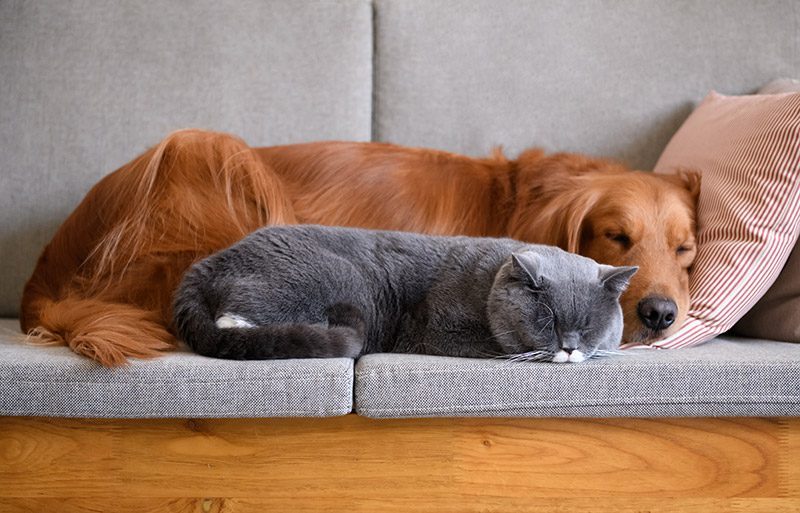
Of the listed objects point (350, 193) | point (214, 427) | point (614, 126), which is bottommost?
point (214, 427)

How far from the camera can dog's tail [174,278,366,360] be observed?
1.40 meters

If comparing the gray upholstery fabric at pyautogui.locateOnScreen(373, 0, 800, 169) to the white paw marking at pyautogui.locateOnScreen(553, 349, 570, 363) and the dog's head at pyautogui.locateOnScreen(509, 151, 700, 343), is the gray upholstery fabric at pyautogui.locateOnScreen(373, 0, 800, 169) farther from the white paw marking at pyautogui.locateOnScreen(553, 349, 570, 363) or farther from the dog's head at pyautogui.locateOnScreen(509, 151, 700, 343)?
the white paw marking at pyautogui.locateOnScreen(553, 349, 570, 363)

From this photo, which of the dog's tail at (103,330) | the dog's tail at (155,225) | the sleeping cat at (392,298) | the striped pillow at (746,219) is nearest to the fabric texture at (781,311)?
the striped pillow at (746,219)

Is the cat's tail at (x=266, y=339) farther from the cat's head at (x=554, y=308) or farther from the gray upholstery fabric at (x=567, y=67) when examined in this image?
the gray upholstery fabric at (x=567, y=67)

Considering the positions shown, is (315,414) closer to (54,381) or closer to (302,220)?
(54,381)

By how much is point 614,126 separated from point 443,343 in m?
1.19

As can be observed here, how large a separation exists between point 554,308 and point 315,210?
2.55 feet

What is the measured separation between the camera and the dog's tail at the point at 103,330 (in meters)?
1.39

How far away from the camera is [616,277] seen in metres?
1.45

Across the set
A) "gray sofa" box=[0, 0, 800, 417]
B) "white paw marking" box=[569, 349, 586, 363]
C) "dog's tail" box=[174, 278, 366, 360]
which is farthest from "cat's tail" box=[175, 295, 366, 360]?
"gray sofa" box=[0, 0, 800, 417]

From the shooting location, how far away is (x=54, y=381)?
4.40ft

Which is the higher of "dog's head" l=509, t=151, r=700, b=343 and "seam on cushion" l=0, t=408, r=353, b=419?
"dog's head" l=509, t=151, r=700, b=343

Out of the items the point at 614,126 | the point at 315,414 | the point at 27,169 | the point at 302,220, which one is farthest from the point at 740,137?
the point at 27,169

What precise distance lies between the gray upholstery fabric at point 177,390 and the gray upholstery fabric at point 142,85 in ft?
3.37
